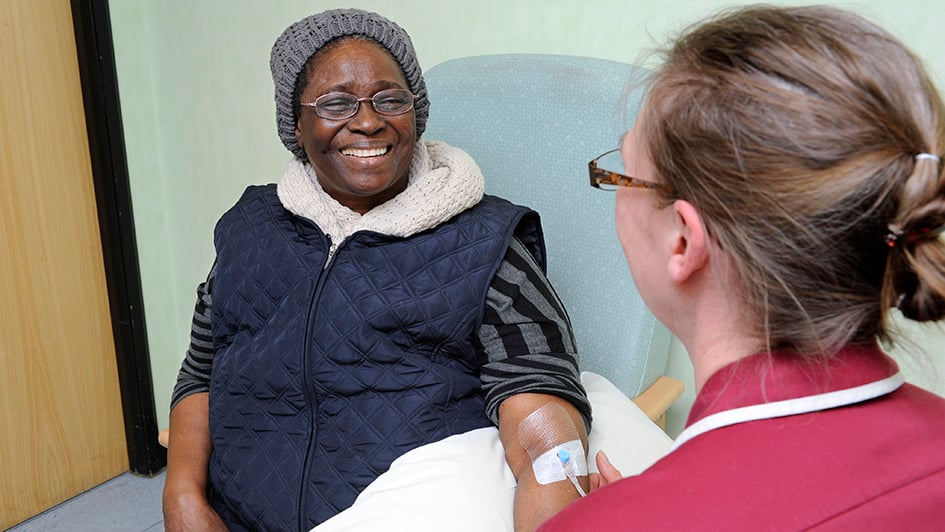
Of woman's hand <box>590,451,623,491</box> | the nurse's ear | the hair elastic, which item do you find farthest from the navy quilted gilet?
the hair elastic

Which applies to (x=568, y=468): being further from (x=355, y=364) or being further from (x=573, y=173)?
(x=573, y=173)

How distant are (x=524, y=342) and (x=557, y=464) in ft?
0.68

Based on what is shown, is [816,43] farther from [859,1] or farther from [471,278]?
[859,1]

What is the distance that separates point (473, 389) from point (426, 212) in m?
0.30

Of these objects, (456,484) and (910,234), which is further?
(456,484)

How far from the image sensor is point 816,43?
61 cm

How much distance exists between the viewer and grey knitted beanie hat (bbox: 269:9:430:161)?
1265 mm

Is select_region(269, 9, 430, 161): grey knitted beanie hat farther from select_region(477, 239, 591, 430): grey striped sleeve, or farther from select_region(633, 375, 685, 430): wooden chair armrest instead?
select_region(633, 375, 685, 430): wooden chair armrest

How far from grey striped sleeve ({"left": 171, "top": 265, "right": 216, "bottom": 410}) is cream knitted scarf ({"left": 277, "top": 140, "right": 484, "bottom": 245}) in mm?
259

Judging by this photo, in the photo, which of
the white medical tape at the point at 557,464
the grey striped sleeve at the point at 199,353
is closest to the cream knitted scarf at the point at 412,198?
the grey striped sleeve at the point at 199,353

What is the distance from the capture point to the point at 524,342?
1178 mm

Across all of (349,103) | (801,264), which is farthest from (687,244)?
(349,103)

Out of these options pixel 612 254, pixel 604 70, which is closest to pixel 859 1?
pixel 604 70

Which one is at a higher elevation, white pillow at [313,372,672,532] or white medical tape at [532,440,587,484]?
white medical tape at [532,440,587,484]
